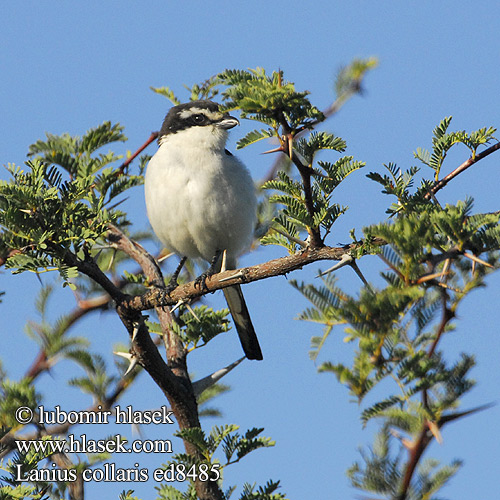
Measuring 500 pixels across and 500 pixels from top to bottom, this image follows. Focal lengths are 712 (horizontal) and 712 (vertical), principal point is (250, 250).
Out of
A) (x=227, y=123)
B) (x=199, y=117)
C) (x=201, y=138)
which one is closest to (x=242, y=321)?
(x=201, y=138)

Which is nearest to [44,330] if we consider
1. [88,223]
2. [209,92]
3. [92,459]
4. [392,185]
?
[92,459]

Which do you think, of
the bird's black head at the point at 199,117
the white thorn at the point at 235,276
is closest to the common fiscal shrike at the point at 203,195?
the bird's black head at the point at 199,117

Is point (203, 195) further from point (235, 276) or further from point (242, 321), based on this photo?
point (235, 276)

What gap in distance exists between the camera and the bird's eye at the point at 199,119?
6.39m

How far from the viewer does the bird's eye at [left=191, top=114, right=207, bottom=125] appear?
6.39m

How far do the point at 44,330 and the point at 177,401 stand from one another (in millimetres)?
1112

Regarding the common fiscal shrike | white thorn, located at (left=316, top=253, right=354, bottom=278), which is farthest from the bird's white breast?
white thorn, located at (left=316, top=253, right=354, bottom=278)

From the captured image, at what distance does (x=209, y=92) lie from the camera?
539 cm

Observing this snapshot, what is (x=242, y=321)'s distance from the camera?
6.39 metres

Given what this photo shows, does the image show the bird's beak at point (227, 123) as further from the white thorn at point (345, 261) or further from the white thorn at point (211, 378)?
the white thorn at point (345, 261)

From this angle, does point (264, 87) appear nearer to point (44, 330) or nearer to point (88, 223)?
point (88, 223)

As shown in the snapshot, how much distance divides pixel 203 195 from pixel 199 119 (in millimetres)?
992

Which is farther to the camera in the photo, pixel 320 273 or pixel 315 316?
pixel 320 273

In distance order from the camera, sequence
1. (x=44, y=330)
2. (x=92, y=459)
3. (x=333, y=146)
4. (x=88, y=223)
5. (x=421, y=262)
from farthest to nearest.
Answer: (x=44, y=330) → (x=92, y=459) → (x=88, y=223) → (x=333, y=146) → (x=421, y=262)
